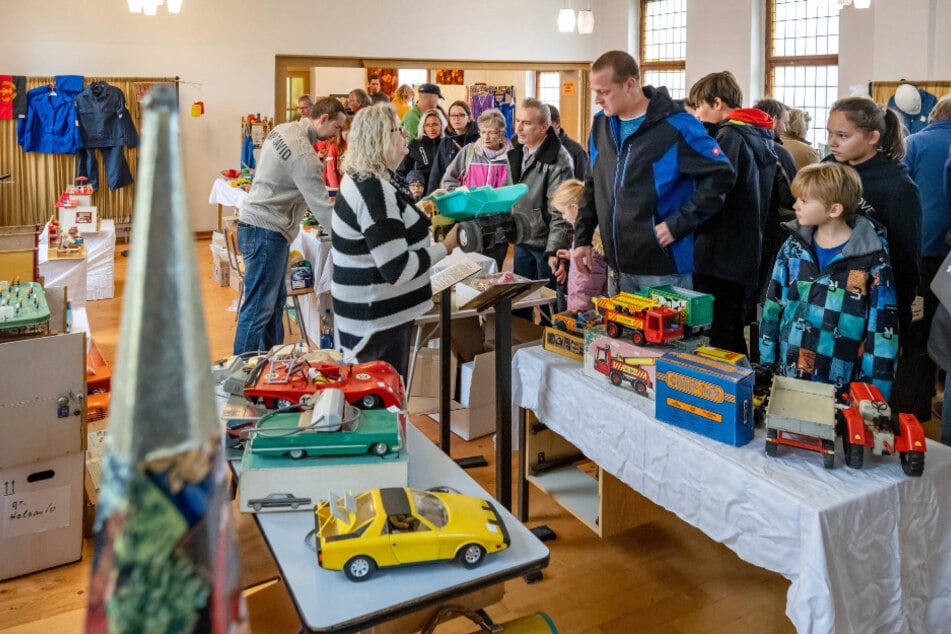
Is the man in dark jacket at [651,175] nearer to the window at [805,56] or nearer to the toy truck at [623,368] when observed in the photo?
the toy truck at [623,368]

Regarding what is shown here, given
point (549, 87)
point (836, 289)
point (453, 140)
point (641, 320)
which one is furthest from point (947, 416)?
point (549, 87)

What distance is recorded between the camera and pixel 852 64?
7.81 m

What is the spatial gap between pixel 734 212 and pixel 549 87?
944 centimetres

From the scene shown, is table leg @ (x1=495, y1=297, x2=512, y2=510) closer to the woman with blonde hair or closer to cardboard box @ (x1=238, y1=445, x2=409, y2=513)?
the woman with blonde hair

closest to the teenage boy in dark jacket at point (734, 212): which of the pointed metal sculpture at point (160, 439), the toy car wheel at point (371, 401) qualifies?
the toy car wheel at point (371, 401)

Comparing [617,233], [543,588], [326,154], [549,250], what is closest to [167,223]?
[543,588]

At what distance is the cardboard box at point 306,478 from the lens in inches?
64.2

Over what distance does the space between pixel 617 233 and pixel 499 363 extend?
2.17 feet

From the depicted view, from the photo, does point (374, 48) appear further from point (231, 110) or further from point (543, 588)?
point (543, 588)

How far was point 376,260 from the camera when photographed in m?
2.70

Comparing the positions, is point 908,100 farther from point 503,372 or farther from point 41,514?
point 41,514

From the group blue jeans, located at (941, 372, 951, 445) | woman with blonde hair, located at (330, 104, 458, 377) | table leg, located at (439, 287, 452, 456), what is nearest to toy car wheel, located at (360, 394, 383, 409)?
woman with blonde hair, located at (330, 104, 458, 377)

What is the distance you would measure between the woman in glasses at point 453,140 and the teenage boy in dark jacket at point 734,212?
7.47 ft

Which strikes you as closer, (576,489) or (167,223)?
(167,223)
